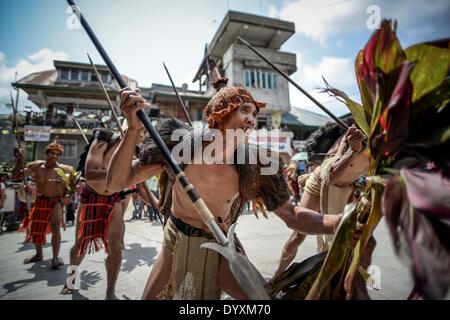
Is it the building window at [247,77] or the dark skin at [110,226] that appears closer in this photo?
the dark skin at [110,226]

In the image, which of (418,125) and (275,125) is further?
(275,125)

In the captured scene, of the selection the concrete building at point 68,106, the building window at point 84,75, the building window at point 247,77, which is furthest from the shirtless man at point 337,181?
the building window at point 84,75

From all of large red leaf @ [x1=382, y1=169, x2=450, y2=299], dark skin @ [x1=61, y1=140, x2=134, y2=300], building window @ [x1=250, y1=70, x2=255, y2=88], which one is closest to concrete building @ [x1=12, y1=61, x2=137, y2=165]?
building window @ [x1=250, y1=70, x2=255, y2=88]

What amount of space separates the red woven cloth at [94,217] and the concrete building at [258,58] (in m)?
18.1

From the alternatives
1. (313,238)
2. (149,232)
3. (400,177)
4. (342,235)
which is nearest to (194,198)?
(342,235)

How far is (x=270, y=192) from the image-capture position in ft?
5.68

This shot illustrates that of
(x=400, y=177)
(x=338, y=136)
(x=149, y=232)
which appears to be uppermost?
(x=338, y=136)

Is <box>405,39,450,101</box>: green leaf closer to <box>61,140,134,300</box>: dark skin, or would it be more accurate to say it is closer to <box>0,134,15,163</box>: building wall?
<box>61,140,134,300</box>: dark skin

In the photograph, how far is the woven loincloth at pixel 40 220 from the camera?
4.78m

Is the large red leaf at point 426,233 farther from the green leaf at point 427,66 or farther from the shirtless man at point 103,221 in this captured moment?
the shirtless man at point 103,221

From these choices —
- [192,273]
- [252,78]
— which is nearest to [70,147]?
[252,78]

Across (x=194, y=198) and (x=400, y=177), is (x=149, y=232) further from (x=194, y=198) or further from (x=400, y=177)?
(x=400, y=177)

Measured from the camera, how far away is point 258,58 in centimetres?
2164

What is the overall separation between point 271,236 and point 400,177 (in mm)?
5711
